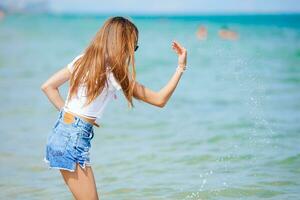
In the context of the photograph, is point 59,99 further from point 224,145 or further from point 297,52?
point 297,52

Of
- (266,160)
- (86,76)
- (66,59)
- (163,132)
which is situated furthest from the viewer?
(66,59)

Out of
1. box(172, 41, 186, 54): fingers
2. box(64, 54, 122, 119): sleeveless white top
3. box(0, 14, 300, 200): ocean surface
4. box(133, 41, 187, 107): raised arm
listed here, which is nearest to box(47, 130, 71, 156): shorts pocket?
box(64, 54, 122, 119): sleeveless white top

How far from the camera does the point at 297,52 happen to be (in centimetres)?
2314

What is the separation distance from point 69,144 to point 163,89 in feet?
1.97

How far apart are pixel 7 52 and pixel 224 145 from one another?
15489 mm

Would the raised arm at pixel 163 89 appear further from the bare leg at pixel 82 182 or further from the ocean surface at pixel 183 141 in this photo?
the ocean surface at pixel 183 141

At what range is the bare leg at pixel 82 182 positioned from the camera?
4.58 meters

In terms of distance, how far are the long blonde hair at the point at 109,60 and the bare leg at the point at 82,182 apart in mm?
405

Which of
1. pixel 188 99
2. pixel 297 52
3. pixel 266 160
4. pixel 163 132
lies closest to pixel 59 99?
pixel 266 160

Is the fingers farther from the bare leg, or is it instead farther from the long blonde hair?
the bare leg

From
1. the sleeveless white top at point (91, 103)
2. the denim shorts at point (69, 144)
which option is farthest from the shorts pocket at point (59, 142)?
the sleeveless white top at point (91, 103)

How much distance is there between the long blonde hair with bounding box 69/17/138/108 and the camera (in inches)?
175

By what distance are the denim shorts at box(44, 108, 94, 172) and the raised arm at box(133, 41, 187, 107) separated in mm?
330

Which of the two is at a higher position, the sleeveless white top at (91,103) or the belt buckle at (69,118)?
the sleeveless white top at (91,103)
